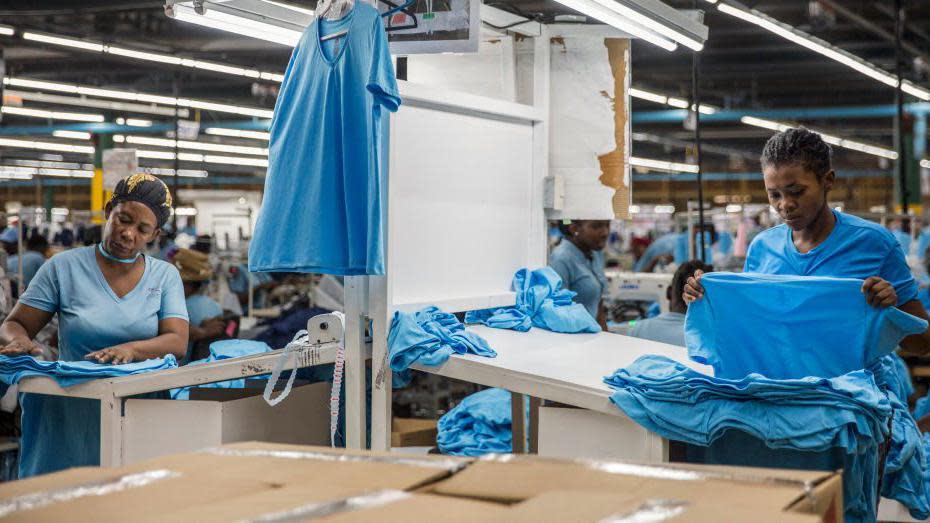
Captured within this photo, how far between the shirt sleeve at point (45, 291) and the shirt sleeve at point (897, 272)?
2529 millimetres

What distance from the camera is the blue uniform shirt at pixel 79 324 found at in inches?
126

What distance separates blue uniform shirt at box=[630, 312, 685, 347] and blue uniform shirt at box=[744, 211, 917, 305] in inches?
63.8

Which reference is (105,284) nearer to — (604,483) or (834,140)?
(604,483)

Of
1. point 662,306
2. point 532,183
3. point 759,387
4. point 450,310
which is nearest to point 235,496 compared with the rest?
point 759,387

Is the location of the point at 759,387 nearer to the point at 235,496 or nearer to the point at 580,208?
the point at 235,496

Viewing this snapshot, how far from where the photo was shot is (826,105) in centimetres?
1914

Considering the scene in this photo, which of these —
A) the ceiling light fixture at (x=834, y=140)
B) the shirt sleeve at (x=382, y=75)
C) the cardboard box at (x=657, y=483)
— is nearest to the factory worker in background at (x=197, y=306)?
the shirt sleeve at (x=382, y=75)

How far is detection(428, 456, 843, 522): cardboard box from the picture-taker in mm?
1341

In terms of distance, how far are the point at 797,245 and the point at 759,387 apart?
0.69 meters

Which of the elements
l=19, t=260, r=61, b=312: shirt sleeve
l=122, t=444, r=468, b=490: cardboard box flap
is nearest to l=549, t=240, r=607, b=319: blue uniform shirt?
l=19, t=260, r=61, b=312: shirt sleeve

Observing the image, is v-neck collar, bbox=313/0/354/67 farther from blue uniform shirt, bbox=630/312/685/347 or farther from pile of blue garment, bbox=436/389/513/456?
blue uniform shirt, bbox=630/312/685/347

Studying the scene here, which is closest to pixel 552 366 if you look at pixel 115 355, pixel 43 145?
pixel 115 355

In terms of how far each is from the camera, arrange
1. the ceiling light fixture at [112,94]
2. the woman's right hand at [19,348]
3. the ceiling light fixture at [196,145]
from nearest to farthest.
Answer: the woman's right hand at [19,348]
the ceiling light fixture at [112,94]
the ceiling light fixture at [196,145]

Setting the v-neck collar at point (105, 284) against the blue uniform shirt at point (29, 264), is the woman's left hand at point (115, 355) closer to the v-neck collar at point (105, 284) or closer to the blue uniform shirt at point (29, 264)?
the v-neck collar at point (105, 284)
